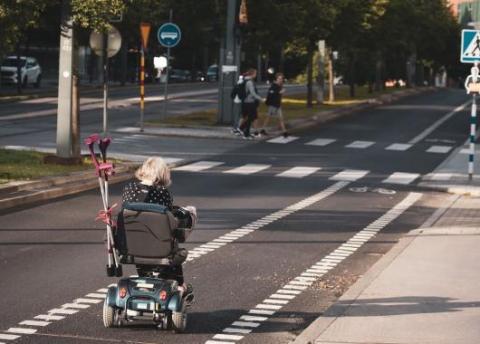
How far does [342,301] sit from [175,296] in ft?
5.98

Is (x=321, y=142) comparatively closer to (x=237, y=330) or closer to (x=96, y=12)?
(x=96, y=12)

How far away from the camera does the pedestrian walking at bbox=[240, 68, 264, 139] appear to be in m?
34.6

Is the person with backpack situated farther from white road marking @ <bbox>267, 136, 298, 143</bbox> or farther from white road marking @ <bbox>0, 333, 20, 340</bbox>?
white road marking @ <bbox>0, 333, 20, 340</bbox>

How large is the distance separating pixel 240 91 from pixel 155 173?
25426mm

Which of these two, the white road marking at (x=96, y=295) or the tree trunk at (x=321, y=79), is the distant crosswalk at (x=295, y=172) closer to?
the white road marking at (x=96, y=295)

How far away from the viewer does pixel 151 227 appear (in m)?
9.29

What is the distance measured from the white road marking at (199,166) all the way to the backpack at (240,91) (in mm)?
Answer: 7674

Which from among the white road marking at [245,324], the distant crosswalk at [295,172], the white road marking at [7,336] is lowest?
the distant crosswalk at [295,172]

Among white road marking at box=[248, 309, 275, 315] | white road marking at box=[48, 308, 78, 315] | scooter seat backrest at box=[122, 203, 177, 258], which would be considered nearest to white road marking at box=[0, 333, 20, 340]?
Answer: white road marking at box=[48, 308, 78, 315]

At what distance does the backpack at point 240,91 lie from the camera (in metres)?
34.8

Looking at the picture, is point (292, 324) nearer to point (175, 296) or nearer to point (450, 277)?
point (175, 296)

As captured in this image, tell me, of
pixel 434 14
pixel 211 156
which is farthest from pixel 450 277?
pixel 434 14

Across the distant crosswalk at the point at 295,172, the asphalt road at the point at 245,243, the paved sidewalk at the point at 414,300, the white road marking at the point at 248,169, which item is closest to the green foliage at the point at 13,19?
the asphalt road at the point at 245,243

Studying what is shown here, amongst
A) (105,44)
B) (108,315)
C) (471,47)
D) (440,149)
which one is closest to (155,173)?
(108,315)
